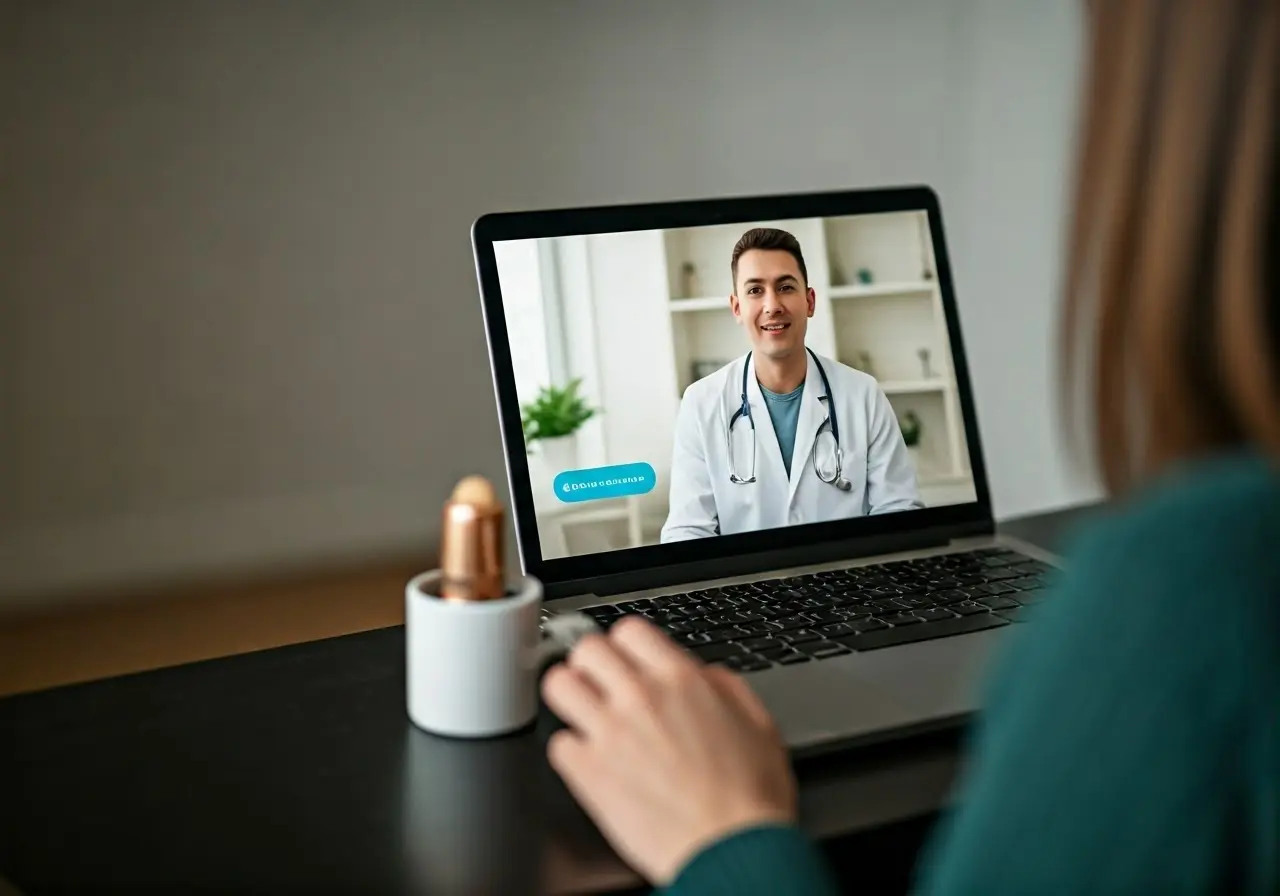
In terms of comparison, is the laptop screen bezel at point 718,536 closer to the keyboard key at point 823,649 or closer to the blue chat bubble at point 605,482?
the blue chat bubble at point 605,482

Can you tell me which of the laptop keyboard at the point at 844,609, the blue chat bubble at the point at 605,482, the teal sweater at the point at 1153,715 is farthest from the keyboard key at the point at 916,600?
the teal sweater at the point at 1153,715

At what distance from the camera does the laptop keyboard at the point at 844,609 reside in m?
0.81

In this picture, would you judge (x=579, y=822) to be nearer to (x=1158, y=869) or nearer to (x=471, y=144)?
(x=1158, y=869)

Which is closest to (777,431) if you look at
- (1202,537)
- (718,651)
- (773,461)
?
(773,461)

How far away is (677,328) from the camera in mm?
961

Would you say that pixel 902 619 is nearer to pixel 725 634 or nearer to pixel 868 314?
pixel 725 634

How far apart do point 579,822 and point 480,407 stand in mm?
896

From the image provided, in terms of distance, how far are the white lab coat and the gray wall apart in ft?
1.70

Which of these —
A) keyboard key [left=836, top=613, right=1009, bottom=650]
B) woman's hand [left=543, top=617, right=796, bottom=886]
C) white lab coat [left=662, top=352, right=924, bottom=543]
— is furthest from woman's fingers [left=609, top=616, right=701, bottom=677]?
white lab coat [left=662, top=352, right=924, bottom=543]

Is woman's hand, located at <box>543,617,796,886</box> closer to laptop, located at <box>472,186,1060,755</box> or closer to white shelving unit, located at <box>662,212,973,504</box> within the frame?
laptop, located at <box>472,186,1060,755</box>

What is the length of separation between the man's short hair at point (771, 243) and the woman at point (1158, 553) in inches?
19.7

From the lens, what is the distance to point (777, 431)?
3.18ft

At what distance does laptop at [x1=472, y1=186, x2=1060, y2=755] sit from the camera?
918mm

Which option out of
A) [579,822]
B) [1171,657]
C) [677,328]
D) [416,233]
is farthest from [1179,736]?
[416,233]
